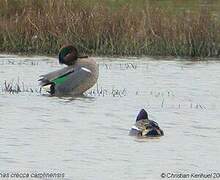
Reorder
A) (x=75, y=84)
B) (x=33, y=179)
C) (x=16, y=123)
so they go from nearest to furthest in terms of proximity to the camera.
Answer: (x=33, y=179) < (x=16, y=123) < (x=75, y=84)

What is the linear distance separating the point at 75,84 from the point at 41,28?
5817 mm

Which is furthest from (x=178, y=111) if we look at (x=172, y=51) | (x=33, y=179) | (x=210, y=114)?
(x=172, y=51)

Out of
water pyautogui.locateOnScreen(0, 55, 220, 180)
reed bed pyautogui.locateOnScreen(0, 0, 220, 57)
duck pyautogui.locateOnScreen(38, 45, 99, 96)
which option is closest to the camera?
water pyautogui.locateOnScreen(0, 55, 220, 180)

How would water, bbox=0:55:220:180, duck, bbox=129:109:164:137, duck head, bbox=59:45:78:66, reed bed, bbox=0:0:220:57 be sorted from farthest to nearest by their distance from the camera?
reed bed, bbox=0:0:220:57 < duck head, bbox=59:45:78:66 < duck, bbox=129:109:164:137 < water, bbox=0:55:220:180

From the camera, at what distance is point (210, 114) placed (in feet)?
49.2

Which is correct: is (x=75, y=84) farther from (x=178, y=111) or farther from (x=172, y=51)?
(x=172, y=51)

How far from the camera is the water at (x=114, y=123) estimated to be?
11078 millimetres

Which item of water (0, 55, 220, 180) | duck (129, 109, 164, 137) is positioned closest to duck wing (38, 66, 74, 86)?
water (0, 55, 220, 180)

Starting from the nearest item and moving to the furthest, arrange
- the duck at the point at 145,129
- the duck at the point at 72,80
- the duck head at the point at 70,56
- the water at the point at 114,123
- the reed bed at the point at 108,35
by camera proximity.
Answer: the water at the point at 114,123
the duck at the point at 145,129
the duck at the point at 72,80
the duck head at the point at 70,56
the reed bed at the point at 108,35

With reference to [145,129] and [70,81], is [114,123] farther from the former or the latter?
[70,81]

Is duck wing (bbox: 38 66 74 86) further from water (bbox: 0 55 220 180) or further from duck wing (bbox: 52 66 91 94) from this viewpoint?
water (bbox: 0 55 220 180)

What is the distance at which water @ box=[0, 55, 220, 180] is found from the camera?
36.3 feet

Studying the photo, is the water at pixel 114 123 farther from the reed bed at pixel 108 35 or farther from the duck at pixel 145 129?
the reed bed at pixel 108 35

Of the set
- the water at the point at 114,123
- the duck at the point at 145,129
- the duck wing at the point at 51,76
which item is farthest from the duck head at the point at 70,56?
the duck at the point at 145,129
